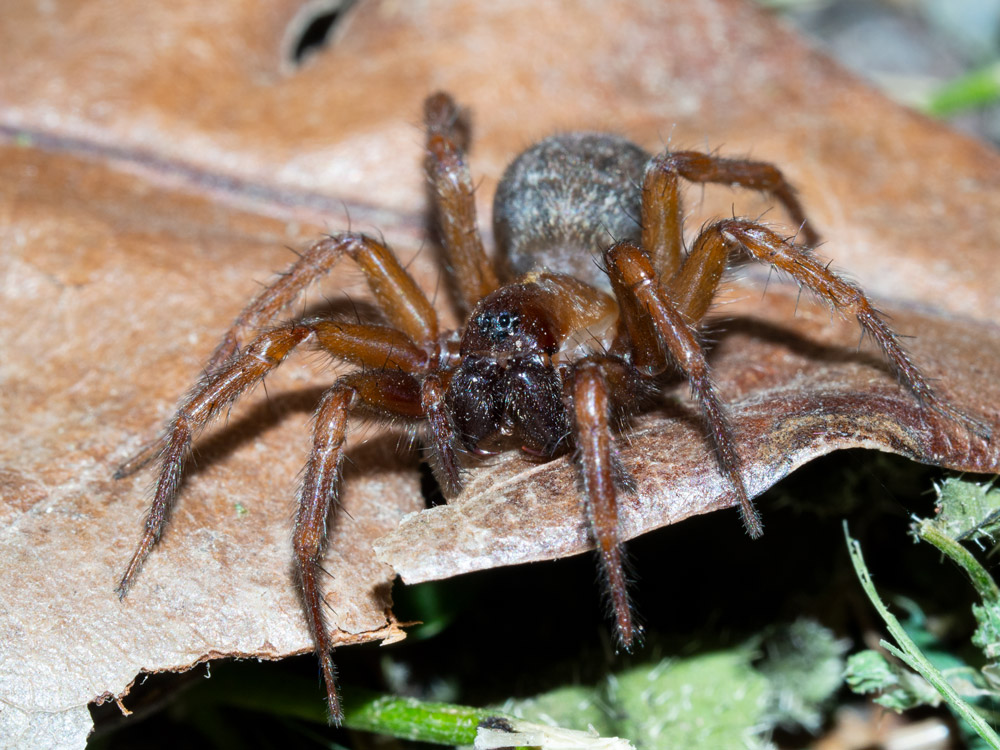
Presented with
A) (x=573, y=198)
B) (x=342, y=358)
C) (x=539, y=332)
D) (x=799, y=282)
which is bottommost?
(x=799, y=282)

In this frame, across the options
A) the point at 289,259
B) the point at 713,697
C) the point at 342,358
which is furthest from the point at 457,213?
the point at 713,697

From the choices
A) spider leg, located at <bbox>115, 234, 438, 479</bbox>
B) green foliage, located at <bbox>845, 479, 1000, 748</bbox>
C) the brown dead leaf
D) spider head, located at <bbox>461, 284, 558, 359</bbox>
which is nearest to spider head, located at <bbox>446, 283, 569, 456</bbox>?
spider head, located at <bbox>461, 284, 558, 359</bbox>

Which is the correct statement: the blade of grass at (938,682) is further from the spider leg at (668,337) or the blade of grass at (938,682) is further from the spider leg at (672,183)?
the spider leg at (672,183)

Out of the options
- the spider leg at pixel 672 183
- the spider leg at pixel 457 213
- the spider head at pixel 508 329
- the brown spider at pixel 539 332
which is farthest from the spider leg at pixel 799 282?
the spider leg at pixel 457 213

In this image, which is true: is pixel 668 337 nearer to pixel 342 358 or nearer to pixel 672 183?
pixel 672 183

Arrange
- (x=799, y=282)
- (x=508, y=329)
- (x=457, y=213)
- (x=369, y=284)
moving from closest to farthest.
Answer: (x=799, y=282) < (x=508, y=329) < (x=369, y=284) < (x=457, y=213)

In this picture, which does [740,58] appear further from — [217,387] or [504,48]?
[217,387]

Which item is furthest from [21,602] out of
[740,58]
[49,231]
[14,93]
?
[740,58]
